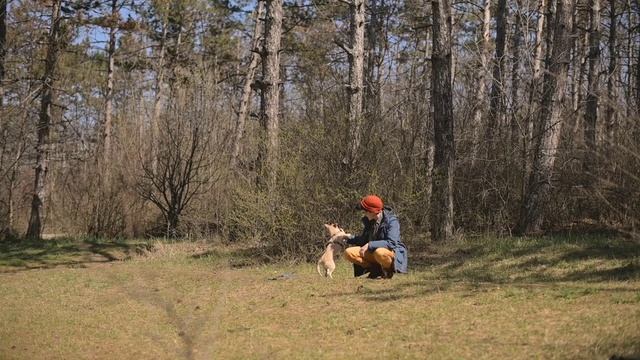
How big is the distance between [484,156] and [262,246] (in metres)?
6.23

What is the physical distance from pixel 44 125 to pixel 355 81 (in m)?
12.3

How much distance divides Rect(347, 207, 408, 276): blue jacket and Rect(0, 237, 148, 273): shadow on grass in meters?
8.86

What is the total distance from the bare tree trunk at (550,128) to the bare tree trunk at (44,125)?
50.7 feet

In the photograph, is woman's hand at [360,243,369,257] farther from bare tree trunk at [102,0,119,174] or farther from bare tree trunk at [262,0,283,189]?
bare tree trunk at [102,0,119,174]

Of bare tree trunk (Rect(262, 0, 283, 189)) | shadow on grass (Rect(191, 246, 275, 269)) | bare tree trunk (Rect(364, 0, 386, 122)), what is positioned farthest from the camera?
bare tree trunk (Rect(364, 0, 386, 122))

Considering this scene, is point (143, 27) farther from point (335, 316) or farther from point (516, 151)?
point (335, 316)

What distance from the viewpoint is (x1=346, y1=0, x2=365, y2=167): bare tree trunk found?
1332 centimetres

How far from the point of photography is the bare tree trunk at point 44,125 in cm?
2215

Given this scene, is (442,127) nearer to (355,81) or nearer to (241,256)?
(355,81)

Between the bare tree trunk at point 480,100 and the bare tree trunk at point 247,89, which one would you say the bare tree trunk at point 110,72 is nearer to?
the bare tree trunk at point 247,89

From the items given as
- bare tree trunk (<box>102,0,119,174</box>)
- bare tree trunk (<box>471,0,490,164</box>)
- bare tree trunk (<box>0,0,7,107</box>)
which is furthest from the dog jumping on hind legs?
bare tree trunk (<box>102,0,119,174</box>)

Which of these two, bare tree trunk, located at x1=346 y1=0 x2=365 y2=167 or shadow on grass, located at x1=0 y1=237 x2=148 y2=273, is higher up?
bare tree trunk, located at x1=346 y1=0 x2=365 y2=167

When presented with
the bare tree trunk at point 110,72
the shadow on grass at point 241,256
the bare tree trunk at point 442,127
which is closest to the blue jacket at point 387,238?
the shadow on grass at point 241,256

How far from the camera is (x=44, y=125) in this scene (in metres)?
22.1
